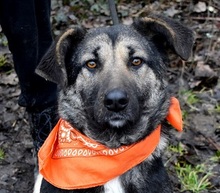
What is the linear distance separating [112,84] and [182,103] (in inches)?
97.9

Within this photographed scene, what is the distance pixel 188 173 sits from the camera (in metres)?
5.05

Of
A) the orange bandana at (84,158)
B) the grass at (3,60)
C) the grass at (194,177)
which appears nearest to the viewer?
the orange bandana at (84,158)

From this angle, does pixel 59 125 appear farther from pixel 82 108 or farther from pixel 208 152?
pixel 208 152

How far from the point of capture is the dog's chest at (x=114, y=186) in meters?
4.02

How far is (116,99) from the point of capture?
369 cm

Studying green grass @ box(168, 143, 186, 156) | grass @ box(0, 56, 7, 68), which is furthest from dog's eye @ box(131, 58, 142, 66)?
grass @ box(0, 56, 7, 68)

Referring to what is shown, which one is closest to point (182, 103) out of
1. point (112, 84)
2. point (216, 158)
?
point (216, 158)

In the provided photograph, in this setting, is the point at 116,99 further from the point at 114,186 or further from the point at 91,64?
the point at 114,186

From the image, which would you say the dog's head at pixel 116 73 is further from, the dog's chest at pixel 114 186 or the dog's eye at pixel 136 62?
the dog's chest at pixel 114 186

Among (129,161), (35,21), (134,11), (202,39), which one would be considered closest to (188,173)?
(129,161)

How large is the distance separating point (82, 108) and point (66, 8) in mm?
4331

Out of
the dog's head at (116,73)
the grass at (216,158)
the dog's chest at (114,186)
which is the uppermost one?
the dog's head at (116,73)

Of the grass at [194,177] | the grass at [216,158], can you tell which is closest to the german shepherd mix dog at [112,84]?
the grass at [194,177]

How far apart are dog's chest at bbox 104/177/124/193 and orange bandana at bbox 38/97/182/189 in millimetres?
44
